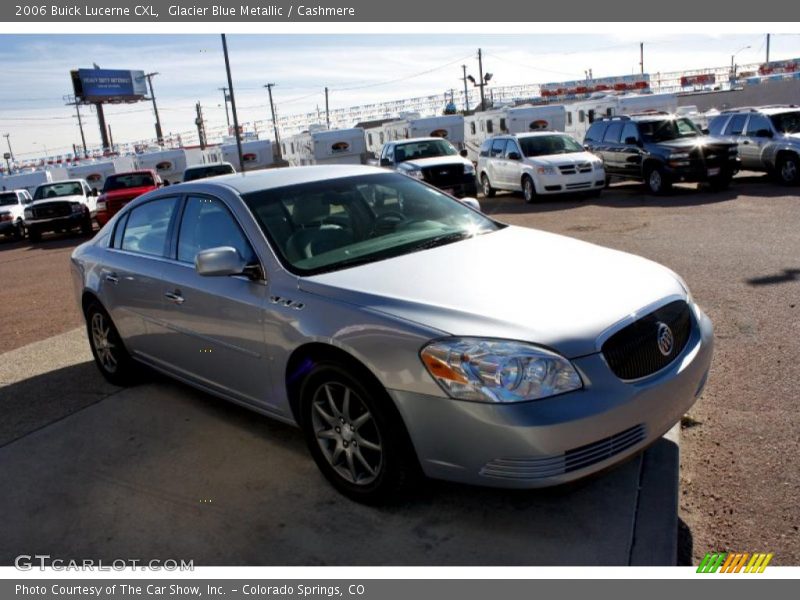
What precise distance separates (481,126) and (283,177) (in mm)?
30833

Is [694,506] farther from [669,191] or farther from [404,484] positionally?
[669,191]

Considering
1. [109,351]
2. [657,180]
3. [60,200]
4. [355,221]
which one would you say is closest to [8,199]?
[60,200]

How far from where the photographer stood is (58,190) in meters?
22.8

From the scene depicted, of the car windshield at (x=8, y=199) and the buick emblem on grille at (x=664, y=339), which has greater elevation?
the buick emblem on grille at (x=664, y=339)

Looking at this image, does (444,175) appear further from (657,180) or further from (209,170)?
(209,170)

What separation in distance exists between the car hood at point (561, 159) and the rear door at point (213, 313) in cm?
1364

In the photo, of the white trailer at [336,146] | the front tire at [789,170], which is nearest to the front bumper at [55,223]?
the white trailer at [336,146]

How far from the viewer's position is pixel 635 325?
3268 millimetres

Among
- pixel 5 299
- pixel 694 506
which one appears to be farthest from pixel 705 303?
pixel 5 299

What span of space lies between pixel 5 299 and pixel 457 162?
10.5 m

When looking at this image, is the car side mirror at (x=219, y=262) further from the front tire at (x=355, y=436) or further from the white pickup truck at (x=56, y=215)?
the white pickup truck at (x=56, y=215)

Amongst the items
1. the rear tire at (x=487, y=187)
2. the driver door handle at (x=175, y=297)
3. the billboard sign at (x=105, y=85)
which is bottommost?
the rear tire at (x=487, y=187)

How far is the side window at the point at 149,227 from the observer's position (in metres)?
4.93

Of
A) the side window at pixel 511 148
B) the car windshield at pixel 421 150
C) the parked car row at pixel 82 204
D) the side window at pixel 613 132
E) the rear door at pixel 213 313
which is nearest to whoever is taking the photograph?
the rear door at pixel 213 313
